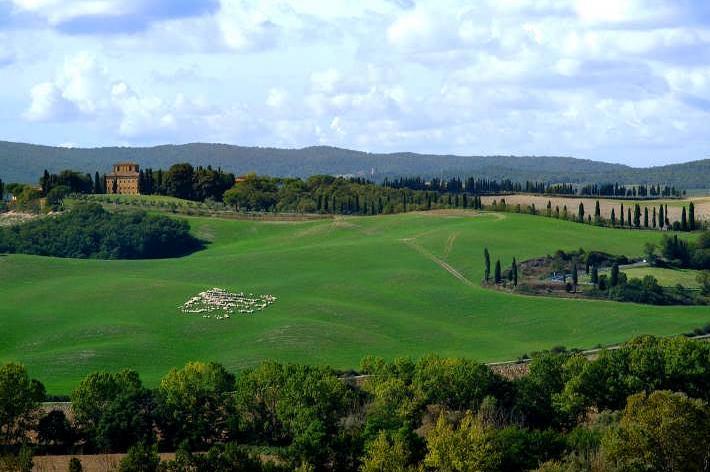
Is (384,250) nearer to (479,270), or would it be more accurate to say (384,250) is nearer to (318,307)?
(479,270)

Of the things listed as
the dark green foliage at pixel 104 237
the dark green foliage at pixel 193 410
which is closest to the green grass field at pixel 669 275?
the dark green foliage at pixel 104 237

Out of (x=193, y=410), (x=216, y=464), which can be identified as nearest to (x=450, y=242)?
(x=193, y=410)

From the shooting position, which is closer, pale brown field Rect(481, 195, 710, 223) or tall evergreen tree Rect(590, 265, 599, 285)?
tall evergreen tree Rect(590, 265, 599, 285)

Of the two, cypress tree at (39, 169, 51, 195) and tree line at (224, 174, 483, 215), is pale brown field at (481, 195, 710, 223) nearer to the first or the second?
tree line at (224, 174, 483, 215)

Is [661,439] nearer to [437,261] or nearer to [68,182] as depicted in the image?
[437,261]

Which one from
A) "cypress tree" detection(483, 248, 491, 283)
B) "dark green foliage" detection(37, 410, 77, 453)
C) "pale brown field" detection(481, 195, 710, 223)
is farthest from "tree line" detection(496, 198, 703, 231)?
"dark green foliage" detection(37, 410, 77, 453)

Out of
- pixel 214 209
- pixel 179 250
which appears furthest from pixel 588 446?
pixel 214 209
